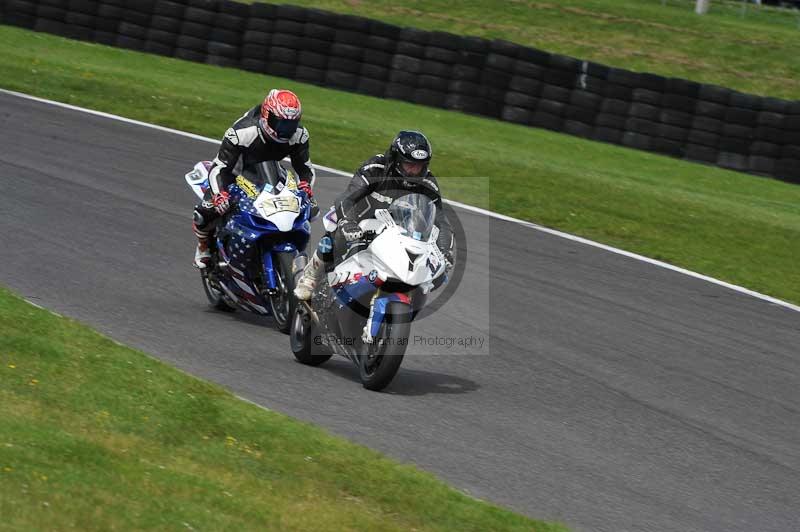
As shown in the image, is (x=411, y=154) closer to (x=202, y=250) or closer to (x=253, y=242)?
(x=253, y=242)

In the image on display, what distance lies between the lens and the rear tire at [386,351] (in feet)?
24.4

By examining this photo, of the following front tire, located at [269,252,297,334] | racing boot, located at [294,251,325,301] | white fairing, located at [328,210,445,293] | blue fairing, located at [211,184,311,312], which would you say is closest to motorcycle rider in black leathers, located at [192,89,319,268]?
blue fairing, located at [211,184,311,312]

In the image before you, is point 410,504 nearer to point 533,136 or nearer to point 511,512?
point 511,512

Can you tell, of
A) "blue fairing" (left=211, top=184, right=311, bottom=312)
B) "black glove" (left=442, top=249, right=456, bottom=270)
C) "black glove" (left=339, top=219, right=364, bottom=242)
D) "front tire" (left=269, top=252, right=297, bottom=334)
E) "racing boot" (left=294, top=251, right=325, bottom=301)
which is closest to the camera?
"black glove" (left=442, top=249, right=456, bottom=270)

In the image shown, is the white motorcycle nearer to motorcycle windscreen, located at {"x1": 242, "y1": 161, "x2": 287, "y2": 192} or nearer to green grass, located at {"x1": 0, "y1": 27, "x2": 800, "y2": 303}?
motorcycle windscreen, located at {"x1": 242, "y1": 161, "x2": 287, "y2": 192}

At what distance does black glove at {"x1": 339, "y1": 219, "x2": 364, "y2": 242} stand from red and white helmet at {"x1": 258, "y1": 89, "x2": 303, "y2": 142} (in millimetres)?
1562

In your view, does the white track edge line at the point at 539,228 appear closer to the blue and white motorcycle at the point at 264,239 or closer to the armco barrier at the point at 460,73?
the blue and white motorcycle at the point at 264,239

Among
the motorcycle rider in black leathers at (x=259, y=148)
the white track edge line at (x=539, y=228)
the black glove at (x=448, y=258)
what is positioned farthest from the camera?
the white track edge line at (x=539, y=228)

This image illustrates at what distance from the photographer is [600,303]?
10938 mm

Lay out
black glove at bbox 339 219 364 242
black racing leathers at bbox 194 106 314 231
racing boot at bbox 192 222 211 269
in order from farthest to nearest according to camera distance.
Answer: racing boot at bbox 192 222 211 269 < black racing leathers at bbox 194 106 314 231 < black glove at bbox 339 219 364 242

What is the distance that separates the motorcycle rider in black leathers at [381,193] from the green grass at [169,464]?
1.51 metres

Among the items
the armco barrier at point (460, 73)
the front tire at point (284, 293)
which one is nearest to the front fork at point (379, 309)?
the front tire at point (284, 293)

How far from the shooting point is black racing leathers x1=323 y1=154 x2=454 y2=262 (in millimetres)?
8078

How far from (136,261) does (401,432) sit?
4585 millimetres
